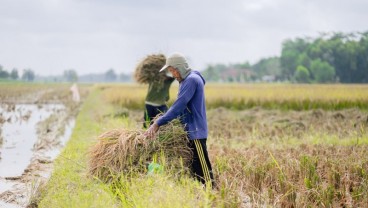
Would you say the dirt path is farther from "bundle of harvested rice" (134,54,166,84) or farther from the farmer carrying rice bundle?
"bundle of harvested rice" (134,54,166,84)

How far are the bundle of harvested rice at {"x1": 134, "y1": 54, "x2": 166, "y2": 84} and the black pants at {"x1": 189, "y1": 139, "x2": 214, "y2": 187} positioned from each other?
2753 mm

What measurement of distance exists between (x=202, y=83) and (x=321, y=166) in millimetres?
1849

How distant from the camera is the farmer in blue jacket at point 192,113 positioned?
5.35m

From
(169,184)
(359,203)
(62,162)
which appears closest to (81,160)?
(62,162)

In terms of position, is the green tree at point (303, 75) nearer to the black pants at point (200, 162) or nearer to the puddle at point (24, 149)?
the puddle at point (24, 149)

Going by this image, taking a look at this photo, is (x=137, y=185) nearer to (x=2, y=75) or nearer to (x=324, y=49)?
(x=2, y=75)

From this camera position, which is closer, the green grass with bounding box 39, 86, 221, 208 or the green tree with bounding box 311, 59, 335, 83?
the green grass with bounding box 39, 86, 221, 208

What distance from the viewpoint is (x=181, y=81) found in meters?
5.63

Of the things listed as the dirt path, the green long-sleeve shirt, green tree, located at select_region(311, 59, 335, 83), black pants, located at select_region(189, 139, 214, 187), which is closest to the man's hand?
black pants, located at select_region(189, 139, 214, 187)

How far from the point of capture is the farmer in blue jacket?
17.5 ft

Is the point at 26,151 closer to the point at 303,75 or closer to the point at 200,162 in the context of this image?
the point at 200,162

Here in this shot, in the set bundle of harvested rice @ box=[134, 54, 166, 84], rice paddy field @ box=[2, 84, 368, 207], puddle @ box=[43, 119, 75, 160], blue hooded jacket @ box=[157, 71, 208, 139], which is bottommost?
puddle @ box=[43, 119, 75, 160]

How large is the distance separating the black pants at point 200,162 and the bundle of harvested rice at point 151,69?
108 inches

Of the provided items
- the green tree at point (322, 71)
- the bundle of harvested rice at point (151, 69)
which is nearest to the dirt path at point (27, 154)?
the bundle of harvested rice at point (151, 69)
